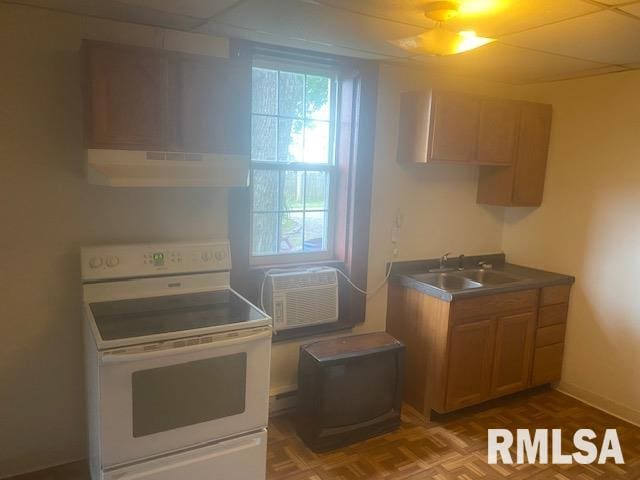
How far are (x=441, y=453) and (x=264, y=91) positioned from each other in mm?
2321

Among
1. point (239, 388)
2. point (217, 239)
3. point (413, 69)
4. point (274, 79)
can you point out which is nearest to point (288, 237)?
point (217, 239)

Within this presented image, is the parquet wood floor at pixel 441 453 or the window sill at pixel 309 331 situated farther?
the window sill at pixel 309 331

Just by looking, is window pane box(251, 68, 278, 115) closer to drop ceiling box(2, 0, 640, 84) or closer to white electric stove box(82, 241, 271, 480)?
drop ceiling box(2, 0, 640, 84)

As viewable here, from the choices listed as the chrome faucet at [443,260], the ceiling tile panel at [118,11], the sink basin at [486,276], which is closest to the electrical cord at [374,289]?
the chrome faucet at [443,260]

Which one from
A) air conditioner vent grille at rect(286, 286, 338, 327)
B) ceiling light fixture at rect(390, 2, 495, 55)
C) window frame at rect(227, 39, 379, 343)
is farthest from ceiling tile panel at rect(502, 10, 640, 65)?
air conditioner vent grille at rect(286, 286, 338, 327)

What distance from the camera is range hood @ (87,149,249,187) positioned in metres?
2.08

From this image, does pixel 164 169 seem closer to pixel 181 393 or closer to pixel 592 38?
pixel 181 393

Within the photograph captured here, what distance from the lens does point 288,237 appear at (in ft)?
10.2

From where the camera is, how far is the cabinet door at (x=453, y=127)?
10.1ft

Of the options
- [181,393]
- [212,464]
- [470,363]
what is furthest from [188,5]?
[470,363]

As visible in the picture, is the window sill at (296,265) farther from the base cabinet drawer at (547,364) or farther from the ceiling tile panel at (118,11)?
the base cabinet drawer at (547,364)

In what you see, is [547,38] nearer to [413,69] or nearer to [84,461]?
[413,69]

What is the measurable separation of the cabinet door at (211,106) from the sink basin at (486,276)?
205 cm

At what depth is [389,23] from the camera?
7.05ft
